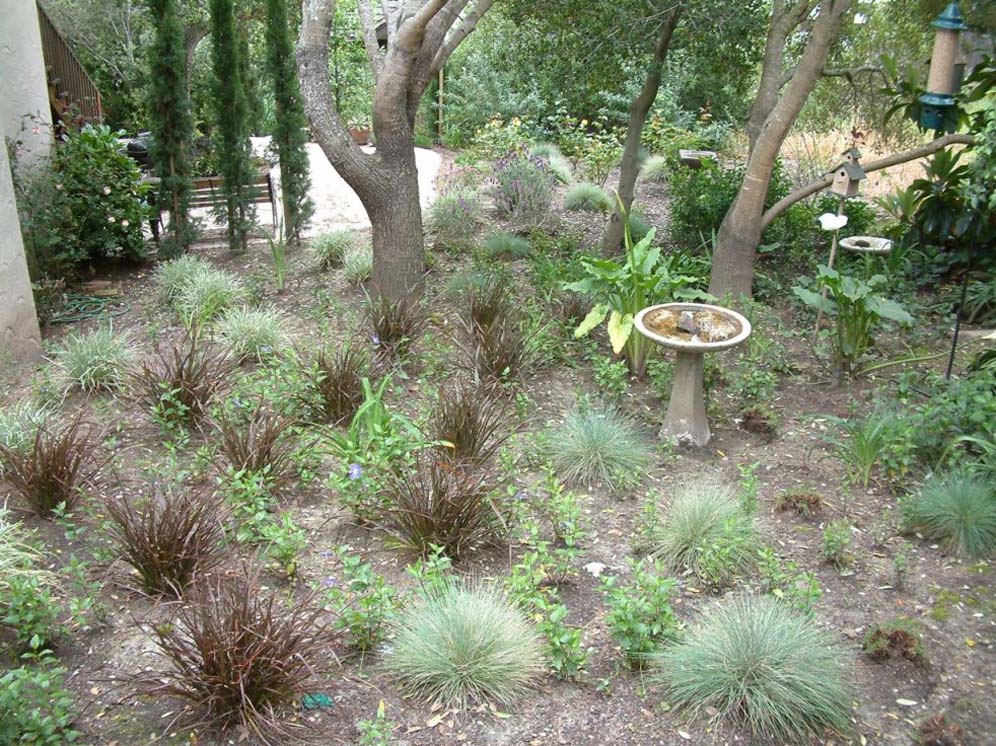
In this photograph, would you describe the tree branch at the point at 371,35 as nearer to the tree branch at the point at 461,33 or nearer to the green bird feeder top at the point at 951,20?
the tree branch at the point at 461,33

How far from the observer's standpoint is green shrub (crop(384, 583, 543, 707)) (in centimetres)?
302

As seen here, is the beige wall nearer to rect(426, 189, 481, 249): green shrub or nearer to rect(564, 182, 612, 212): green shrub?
rect(426, 189, 481, 249): green shrub

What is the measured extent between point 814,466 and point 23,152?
6.45 meters

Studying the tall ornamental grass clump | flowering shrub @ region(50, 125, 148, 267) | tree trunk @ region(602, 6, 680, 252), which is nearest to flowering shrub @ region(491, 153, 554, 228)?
tree trunk @ region(602, 6, 680, 252)

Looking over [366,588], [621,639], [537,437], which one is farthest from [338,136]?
[621,639]

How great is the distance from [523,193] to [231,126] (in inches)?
113

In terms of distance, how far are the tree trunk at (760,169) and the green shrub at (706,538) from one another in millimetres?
2453

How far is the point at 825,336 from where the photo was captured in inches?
249

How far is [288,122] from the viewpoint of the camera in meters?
8.02

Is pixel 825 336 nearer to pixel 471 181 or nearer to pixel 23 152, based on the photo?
pixel 471 181

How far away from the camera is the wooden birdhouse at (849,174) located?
5.61m

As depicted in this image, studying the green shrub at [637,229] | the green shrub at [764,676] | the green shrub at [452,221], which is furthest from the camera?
the green shrub at [452,221]

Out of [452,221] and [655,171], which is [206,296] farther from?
[655,171]

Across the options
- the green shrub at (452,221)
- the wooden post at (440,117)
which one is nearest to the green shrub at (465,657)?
the green shrub at (452,221)
